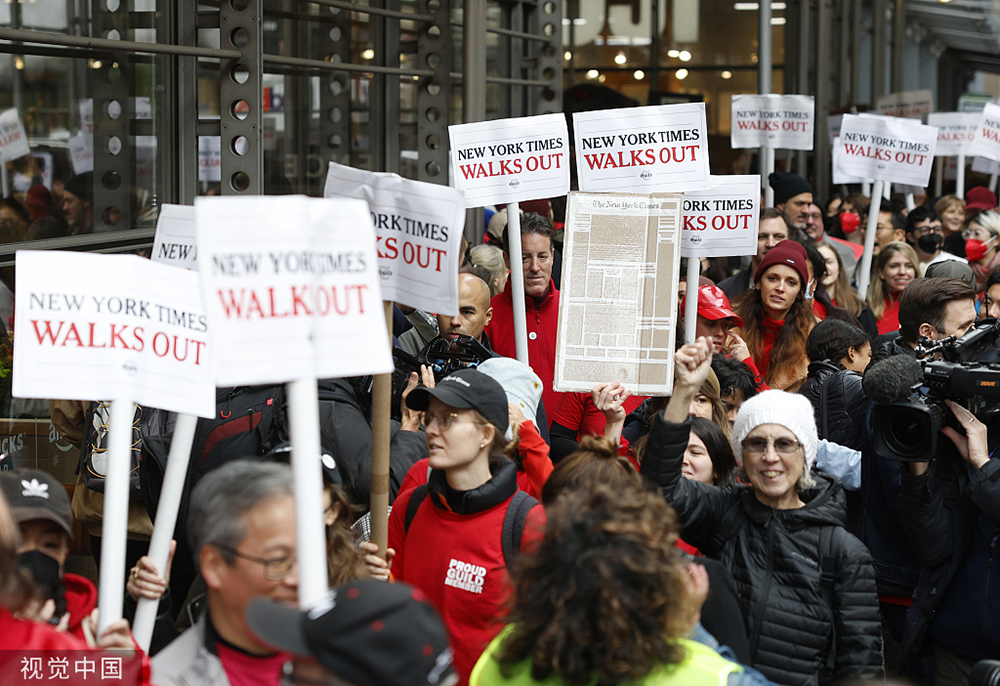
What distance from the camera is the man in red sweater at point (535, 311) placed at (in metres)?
5.55

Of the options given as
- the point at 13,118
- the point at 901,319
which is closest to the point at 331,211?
the point at 901,319

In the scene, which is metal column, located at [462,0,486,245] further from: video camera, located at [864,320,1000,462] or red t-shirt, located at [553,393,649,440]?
video camera, located at [864,320,1000,462]

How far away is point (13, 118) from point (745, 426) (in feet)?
12.2

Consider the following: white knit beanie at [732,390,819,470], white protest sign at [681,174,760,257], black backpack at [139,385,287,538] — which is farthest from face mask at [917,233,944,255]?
black backpack at [139,385,287,538]

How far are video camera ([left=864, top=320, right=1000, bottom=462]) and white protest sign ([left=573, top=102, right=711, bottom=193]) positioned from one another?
5.76 ft

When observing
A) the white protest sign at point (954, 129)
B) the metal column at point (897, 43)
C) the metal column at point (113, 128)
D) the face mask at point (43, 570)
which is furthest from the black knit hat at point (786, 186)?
the metal column at point (897, 43)

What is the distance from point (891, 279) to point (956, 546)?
13.8 feet

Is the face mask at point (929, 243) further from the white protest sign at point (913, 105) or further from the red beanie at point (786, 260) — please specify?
the white protest sign at point (913, 105)

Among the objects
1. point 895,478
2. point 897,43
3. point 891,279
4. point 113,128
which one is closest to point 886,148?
point 891,279

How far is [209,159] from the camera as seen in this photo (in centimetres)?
728

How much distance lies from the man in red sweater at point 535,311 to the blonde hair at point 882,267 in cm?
292

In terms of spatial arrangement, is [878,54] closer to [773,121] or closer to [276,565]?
[773,121]

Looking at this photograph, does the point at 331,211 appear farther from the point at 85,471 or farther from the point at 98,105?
the point at 98,105

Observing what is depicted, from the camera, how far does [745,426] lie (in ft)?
11.4
